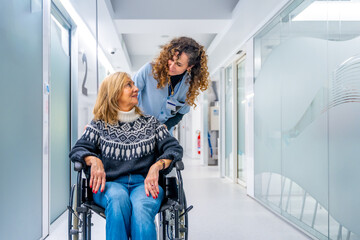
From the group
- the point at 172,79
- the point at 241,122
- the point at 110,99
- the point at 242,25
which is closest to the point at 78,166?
the point at 110,99

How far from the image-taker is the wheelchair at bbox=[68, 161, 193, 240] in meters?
1.40

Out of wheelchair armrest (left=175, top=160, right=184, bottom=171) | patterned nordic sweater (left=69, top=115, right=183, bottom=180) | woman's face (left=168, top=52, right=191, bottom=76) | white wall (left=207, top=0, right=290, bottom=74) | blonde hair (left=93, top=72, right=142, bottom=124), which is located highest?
white wall (left=207, top=0, right=290, bottom=74)

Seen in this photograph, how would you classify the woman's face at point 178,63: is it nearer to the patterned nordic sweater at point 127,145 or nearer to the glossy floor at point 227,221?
the patterned nordic sweater at point 127,145

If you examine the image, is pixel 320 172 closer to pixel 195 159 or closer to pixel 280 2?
pixel 280 2

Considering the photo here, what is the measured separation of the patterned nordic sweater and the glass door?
366 cm

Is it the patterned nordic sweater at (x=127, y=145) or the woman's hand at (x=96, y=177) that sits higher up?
the patterned nordic sweater at (x=127, y=145)

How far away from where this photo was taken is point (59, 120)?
124 inches

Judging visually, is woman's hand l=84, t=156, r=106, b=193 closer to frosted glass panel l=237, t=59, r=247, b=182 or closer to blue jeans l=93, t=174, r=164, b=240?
blue jeans l=93, t=174, r=164, b=240

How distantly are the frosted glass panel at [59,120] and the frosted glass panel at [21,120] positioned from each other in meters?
0.66

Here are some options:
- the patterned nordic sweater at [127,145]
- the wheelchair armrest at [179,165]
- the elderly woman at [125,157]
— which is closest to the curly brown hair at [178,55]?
the elderly woman at [125,157]

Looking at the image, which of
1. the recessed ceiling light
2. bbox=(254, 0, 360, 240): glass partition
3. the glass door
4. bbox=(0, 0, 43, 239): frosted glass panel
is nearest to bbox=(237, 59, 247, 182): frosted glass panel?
the glass door

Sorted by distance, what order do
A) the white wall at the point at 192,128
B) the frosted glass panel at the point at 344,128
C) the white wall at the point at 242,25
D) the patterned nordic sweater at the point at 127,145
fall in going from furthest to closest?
the white wall at the point at 192,128, the white wall at the point at 242,25, the frosted glass panel at the point at 344,128, the patterned nordic sweater at the point at 127,145

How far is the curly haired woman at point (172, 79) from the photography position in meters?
2.00

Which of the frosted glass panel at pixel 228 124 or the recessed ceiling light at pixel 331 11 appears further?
the frosted glass panel at pixel 228 124
